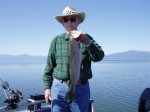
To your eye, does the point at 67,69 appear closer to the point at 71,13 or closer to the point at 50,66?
the point at 50,66

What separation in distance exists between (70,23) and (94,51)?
2.09 feet

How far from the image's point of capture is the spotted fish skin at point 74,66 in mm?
3533

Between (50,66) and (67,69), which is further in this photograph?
(50,66)

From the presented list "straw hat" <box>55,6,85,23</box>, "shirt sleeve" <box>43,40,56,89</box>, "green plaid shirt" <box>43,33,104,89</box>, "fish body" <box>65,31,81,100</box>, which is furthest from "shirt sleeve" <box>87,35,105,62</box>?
"shirt sleeve" <box>43,40,56,89</box>

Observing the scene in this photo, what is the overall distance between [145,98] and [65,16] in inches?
95.2

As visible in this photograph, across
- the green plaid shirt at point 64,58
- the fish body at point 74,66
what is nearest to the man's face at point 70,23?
the green plaid shirt at point 64,58

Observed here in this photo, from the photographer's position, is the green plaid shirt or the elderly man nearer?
the green plaid shirt

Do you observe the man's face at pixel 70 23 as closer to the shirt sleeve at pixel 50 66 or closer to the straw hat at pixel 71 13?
the straw hat at pixel 71 13

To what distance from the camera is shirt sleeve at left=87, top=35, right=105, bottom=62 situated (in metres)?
3.97

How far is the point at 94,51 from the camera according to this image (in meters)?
4.02

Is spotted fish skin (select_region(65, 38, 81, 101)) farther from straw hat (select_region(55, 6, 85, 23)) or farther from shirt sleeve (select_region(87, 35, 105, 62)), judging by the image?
straw hat (select_region(55, 6, 85, 23))

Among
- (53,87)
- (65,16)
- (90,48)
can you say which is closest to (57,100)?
(53,87)

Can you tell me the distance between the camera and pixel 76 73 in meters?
3.86

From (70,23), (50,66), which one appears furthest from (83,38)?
(50,66)
